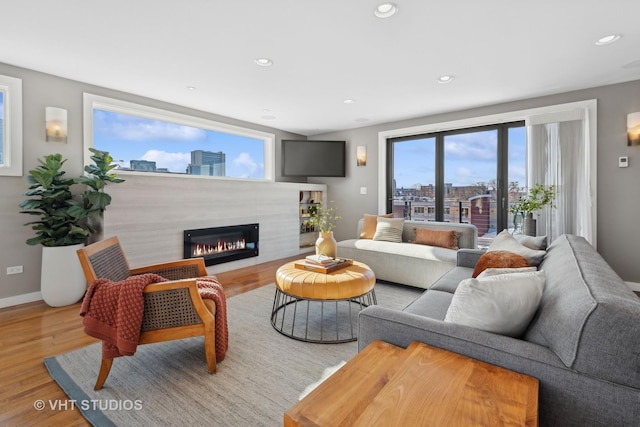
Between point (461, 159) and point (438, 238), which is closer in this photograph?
point (438, 238)

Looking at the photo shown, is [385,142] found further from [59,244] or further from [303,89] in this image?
[59,244]

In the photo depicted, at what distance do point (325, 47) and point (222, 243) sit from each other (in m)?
3.21

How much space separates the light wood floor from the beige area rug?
0.24 feet

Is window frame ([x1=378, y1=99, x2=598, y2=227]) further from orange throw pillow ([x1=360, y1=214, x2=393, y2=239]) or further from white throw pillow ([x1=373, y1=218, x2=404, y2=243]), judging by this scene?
white throw pillow ([x1=373, y1=218, x2=404, y2=243])

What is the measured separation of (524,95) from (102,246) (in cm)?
498

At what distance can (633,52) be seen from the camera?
2.90 metres

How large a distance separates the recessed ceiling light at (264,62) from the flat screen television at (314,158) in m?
2.96

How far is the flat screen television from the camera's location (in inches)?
241

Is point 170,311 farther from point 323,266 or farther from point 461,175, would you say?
point 461,175

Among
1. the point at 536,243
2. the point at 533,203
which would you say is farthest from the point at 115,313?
the point at 533,203

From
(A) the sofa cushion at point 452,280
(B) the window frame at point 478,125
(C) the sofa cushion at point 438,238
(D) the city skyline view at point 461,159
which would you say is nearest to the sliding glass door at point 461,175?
(D) the city skyline view at point 461,159

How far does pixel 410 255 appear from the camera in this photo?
380 cm

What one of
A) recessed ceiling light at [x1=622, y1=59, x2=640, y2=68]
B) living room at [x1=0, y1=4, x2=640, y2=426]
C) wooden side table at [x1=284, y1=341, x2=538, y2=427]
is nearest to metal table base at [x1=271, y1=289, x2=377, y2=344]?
wooden side table at [x1=284, y1=341, x2=538, y2=427]

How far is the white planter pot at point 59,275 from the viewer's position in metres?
3.12
